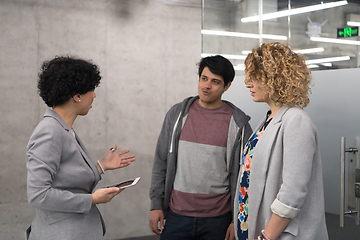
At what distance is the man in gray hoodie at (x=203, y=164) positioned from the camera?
1874 millimetres

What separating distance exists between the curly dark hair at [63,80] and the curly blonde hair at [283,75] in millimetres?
802

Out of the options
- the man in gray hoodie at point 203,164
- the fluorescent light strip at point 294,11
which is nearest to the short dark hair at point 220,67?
the man in gray hoodie at point 203,164

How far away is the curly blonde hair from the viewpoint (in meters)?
1.38

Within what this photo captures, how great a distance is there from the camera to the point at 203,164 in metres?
1.89

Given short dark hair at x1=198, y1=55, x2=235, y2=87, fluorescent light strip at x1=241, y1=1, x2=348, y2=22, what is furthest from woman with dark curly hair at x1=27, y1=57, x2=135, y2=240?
fluorescent light strip at x1=241, y1=1, x2=348, y2=22

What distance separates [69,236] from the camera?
1.41 meters

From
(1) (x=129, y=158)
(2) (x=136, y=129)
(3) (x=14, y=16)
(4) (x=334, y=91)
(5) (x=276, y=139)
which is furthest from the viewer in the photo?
(2) (x=136, y=129)

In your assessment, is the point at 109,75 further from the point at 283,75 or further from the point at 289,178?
the point at 289,178

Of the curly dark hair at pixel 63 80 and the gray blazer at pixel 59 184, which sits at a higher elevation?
the curly dark hair at pixel 63 80

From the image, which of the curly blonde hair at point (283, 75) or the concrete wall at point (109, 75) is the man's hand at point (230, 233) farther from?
the concrete wall at point (109, 75)

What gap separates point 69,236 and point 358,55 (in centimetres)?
185

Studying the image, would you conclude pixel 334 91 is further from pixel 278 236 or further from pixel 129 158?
pixel 129 158

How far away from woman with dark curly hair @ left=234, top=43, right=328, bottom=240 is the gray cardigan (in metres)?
0.37

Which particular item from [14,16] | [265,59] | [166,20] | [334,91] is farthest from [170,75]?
[265,59]
